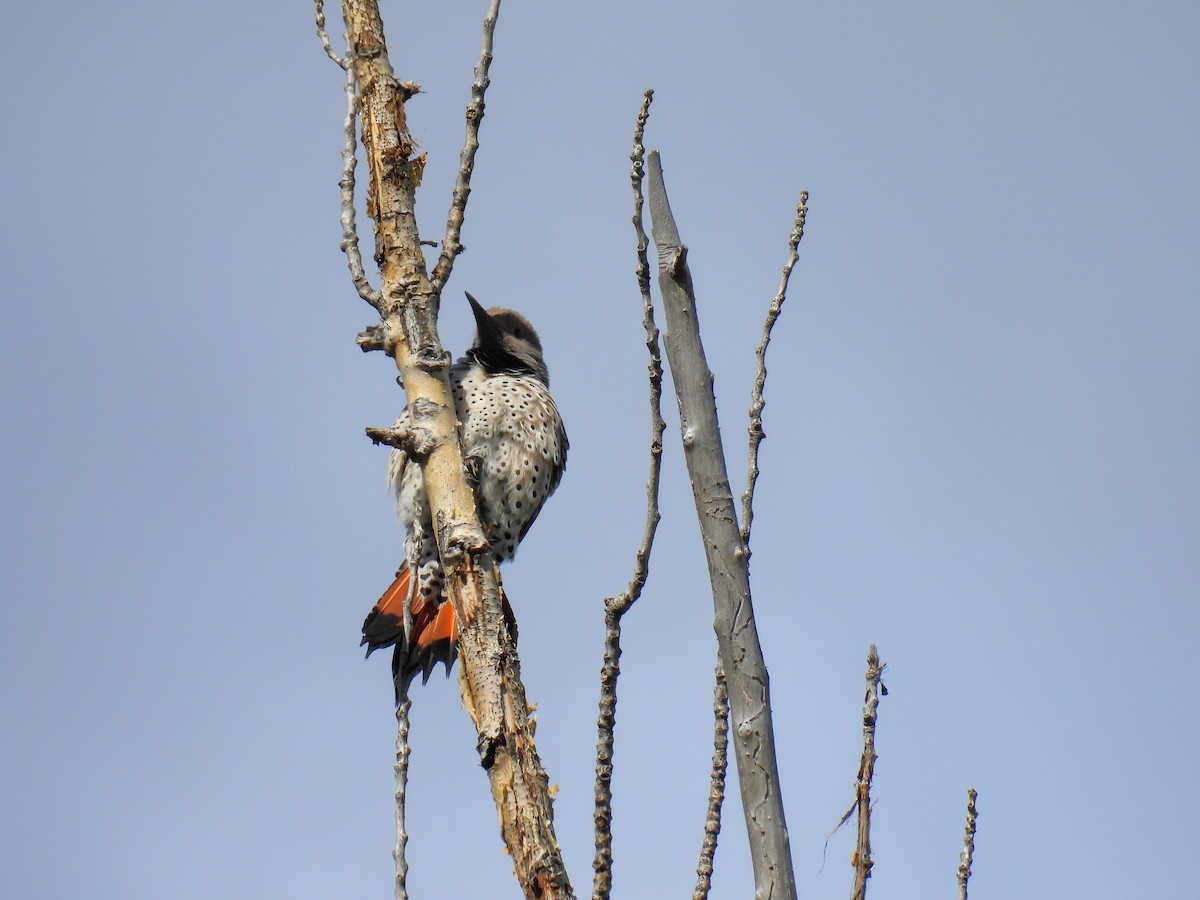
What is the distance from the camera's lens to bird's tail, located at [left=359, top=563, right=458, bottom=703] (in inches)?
213

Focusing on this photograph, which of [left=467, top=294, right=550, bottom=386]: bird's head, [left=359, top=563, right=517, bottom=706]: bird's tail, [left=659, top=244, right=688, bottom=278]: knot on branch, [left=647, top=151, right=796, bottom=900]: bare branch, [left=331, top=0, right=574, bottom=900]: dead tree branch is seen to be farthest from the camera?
[left=467, top=294, right=550, bottom=386]: bird's head

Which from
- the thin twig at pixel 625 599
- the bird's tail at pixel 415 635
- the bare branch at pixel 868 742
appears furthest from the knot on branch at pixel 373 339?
the bird's tail at pixel 415 635

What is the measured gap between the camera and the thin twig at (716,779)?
Answer: 9.61 feet

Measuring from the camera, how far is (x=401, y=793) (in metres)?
3.00

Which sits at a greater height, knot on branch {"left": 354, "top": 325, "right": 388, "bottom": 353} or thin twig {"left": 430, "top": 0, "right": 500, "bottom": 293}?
thin twig {"left": 430, "top": 0, "right": 500, "bottom": 293}

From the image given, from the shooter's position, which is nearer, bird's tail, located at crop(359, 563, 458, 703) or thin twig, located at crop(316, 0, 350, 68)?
thin twig, located at crop(316, 0, 350, 68)

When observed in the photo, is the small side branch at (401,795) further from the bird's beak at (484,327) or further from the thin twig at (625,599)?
the bird's beak at (484,327)

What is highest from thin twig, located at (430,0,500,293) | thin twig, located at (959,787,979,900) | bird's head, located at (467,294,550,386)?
bird's head, located at (467,294,550,386)

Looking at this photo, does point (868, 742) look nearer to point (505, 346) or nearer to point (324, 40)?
point (324, 40)

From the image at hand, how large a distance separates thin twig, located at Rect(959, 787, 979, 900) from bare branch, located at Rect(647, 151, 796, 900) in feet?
1.99

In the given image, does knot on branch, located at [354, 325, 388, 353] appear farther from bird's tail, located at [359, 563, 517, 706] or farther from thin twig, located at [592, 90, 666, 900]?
bird's tail, located at [359, 563, 517, 706]

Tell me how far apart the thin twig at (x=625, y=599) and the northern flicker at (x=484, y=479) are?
2.22 meters

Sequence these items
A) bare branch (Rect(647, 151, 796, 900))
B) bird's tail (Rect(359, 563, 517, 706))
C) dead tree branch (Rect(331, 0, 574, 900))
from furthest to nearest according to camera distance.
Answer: bird's tail (Rect(359, 563, 517, 706)) < dead tree branch (Rect(331, 0, 574, 900)) < bare branch (Rect(647, 151, 796, 900))

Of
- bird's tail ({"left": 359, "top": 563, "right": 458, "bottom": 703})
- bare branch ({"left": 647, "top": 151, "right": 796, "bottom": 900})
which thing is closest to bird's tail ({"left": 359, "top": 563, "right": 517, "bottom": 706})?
bird's tail ({"left": 359, "top": 563, "right": 458, "bottom": 703})
